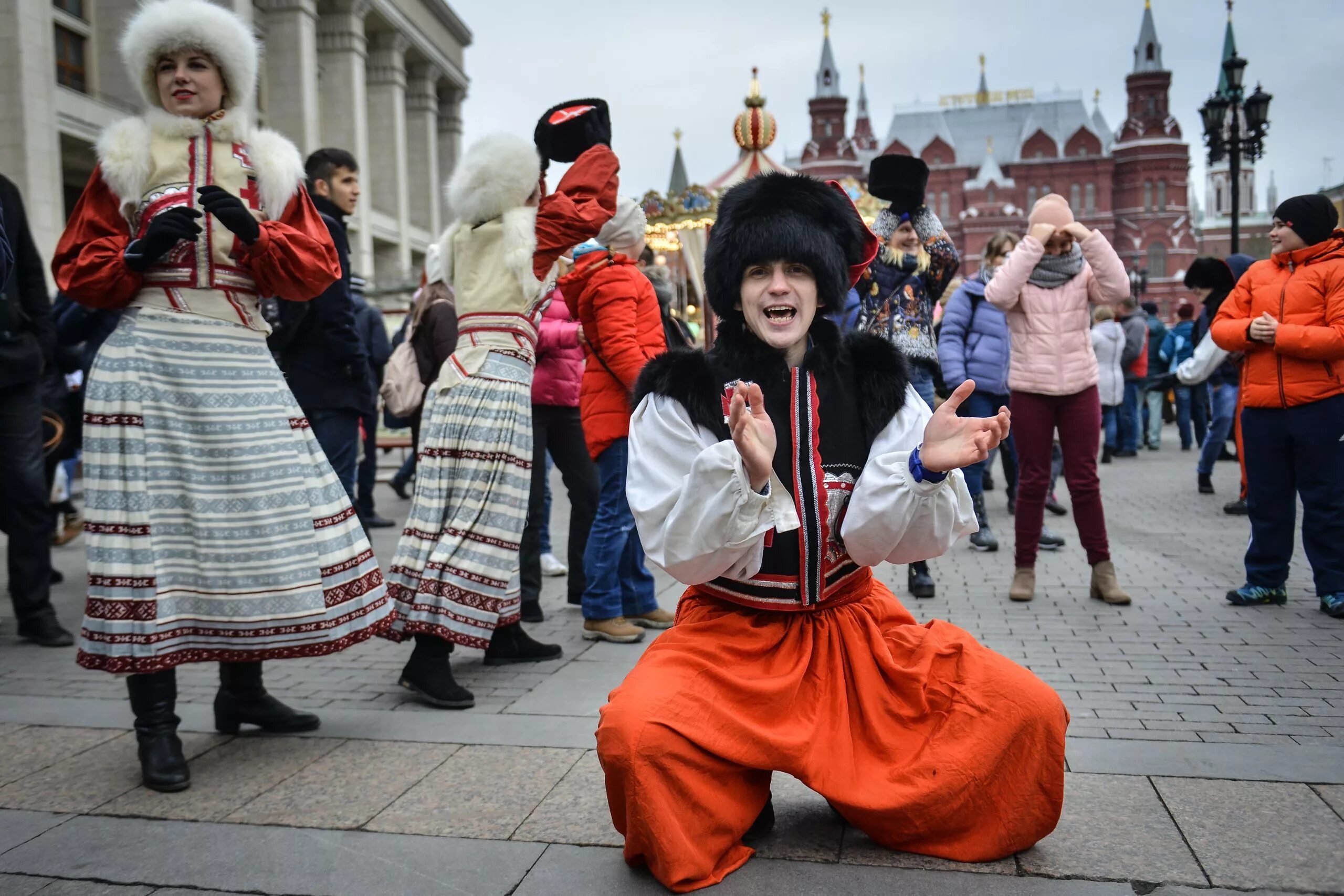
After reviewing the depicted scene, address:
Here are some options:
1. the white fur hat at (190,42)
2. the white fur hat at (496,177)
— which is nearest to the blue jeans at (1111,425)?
the white fur hat at (496,177)

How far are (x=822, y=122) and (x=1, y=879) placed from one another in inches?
3269

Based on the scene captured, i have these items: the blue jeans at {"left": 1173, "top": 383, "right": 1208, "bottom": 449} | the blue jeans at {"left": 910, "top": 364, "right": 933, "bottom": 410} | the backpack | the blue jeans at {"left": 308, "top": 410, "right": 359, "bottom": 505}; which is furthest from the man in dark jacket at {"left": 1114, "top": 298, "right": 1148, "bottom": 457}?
the blue jeans at {"left": 308, "top": 410, "right": 359, "bottom": 505}

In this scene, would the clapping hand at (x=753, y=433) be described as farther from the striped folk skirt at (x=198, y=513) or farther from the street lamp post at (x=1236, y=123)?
the street lamp post at (x=1236, y=123)

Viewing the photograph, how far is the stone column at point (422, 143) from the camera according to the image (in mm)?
48375

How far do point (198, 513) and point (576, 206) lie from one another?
1827 millimetres

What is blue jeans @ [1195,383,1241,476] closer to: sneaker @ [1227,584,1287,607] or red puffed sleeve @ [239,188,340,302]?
sneaker @ [1227,584,1287,607]

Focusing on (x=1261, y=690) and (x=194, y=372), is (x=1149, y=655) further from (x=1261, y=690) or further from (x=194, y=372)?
(x=194, y=372)

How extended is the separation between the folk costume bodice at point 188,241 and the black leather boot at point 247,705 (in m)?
1.17

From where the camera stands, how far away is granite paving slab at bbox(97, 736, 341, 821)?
3.17 meters

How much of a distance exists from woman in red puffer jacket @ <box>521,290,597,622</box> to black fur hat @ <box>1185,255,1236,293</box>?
5437 millimetres

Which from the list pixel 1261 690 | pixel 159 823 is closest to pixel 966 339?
pixel 1261 690

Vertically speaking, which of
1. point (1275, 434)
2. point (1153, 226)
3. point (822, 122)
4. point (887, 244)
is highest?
point (822, 122)

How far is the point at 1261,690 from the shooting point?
409 cm

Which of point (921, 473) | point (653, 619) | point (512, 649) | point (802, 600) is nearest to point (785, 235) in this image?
point (921, 473)
